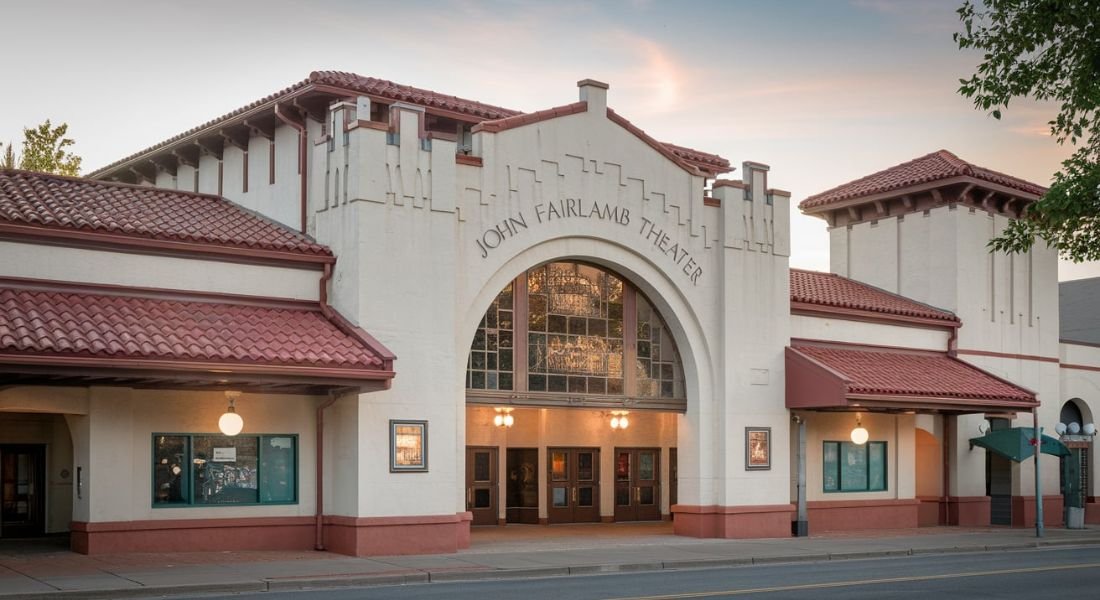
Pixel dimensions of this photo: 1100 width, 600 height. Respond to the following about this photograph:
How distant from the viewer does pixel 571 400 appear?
81.3 ft

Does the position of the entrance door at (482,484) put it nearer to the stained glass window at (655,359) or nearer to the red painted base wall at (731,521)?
the red painted base wall at (731,521)

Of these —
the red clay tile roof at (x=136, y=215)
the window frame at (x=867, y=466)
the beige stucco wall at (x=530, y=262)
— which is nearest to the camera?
the red clay tile roof at (x=136, y=215)

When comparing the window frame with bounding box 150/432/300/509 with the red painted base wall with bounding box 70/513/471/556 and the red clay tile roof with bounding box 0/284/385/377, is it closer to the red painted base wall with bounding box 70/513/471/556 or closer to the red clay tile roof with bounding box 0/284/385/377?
the red painted base wall with bounding box 70/513/471/556

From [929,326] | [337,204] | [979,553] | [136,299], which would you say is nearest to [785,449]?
[979,553]

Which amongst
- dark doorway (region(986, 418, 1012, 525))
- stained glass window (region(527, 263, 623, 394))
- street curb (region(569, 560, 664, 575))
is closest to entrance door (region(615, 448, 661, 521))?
stained glass window (region(527, 263, 623, 394))

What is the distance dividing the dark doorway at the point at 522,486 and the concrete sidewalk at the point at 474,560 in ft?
3.95

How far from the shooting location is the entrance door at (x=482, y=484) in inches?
1142

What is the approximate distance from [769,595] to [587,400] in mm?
8911

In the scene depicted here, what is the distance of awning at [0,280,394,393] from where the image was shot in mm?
17609

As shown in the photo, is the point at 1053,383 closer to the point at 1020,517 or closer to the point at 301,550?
the point at 1020,517

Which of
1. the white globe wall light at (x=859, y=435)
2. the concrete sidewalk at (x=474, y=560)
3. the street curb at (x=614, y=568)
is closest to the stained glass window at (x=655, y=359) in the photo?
the concrete sidewalk at (x=474, y=560)

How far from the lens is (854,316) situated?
29.9 meters

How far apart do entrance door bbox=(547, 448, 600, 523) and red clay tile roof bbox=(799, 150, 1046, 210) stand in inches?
407

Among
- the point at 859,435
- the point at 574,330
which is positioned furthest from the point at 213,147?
the point at 859,435
